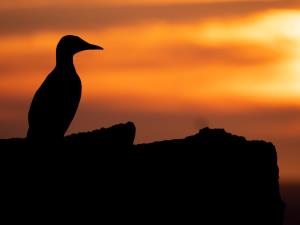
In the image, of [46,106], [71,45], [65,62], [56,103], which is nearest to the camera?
[46,106]

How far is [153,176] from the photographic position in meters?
11.4

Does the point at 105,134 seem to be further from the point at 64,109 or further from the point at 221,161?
the point at 64,109

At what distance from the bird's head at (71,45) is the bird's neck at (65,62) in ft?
0.58

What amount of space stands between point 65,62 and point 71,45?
1.08m

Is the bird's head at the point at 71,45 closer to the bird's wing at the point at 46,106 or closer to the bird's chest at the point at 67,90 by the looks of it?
the bird's chest at the point at 67,90

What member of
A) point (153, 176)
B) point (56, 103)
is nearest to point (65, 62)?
point (56, 103)

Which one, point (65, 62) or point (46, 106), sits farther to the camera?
point (65, 62)

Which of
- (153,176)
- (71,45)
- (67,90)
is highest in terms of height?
(71,45)

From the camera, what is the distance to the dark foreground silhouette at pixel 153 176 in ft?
35.9

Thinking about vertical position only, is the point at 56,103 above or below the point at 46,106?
above

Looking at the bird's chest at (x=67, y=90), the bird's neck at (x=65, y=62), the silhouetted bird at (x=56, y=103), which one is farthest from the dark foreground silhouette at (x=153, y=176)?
the bird's neck at (x=65, y=62)

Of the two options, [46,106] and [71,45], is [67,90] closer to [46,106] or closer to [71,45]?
[46,106]

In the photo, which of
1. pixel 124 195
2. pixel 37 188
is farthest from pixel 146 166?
pixel 37 188

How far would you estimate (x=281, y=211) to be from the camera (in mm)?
12102
